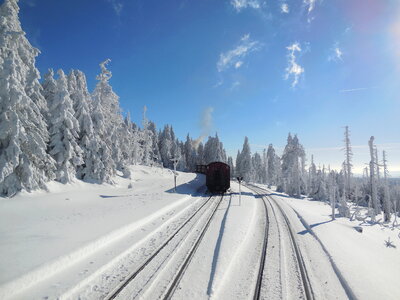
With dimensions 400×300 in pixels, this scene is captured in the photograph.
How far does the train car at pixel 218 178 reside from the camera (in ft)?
94.6

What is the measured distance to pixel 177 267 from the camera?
727 cm

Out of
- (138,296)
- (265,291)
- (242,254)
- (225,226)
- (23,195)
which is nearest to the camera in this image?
(138,296)

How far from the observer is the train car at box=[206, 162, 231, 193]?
94.6ft

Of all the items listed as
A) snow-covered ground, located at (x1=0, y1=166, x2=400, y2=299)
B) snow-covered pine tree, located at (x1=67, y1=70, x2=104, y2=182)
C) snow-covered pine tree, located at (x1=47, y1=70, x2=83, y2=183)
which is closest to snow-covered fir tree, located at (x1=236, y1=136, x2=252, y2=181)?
snow-covered pine tree, located at (x1=67, y1=70, x2=104, y2=182)

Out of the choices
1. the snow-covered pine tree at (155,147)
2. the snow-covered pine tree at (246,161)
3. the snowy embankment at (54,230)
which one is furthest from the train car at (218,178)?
the snow-covered pine tree at (246,161)

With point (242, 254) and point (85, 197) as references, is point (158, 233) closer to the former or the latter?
point (242, 254)

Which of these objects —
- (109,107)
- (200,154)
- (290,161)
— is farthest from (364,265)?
(200,154)

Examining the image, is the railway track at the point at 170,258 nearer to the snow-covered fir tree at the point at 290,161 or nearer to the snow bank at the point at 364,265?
the snow bank at the point at 364,265

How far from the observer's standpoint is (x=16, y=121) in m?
15.7

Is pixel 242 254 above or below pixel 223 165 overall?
below

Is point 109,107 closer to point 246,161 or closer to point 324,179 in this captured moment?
point 246,161

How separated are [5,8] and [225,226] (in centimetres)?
2479

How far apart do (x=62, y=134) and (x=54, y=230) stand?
1549 cm

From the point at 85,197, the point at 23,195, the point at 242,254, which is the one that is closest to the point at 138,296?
the point at 242,254
